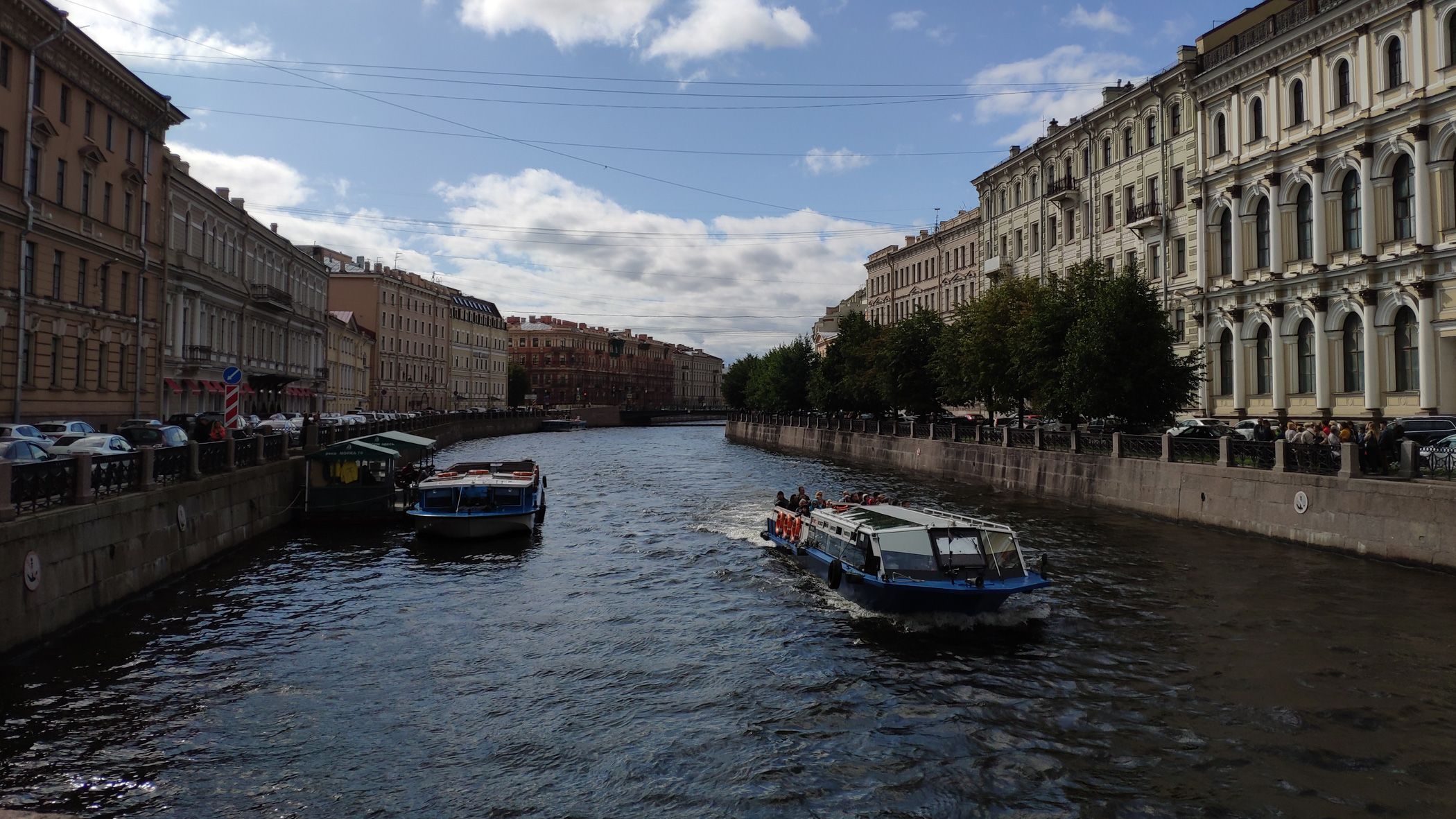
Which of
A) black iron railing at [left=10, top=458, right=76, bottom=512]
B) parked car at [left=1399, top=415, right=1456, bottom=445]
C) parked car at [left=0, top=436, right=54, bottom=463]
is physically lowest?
black iron railing at [left=10, top=458, right=76, bottom=512]

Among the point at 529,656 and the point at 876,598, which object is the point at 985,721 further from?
the point at 529,656

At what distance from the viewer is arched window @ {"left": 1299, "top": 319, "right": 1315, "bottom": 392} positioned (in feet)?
124

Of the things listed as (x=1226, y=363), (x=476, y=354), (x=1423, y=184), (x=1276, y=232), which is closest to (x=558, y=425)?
(x=476, y=354)

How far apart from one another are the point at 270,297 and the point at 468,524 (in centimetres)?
3908

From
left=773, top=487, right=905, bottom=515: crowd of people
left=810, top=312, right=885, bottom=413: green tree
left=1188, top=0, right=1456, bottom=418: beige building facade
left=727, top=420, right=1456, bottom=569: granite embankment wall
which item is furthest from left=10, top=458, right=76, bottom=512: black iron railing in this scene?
left=810, top=312, right=885, bottom=413: green tree

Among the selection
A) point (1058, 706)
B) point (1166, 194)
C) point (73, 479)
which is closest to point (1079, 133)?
point (1166, 194)

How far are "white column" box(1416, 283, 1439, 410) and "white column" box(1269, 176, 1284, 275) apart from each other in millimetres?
7031

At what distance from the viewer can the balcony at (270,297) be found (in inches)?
2205

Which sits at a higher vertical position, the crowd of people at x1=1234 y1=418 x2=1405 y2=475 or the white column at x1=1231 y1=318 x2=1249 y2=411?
the white column at x1=1231 y1=318 x2=1249 y2=411

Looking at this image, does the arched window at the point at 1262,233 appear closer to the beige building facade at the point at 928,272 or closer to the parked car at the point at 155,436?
the beige building facade at the point at 928,272

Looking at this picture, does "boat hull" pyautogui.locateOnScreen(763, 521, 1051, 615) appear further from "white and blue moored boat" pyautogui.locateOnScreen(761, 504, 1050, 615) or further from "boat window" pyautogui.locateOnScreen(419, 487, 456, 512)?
"boat window" pyautogui.locateOnScreen(419, 487, 456, 512)

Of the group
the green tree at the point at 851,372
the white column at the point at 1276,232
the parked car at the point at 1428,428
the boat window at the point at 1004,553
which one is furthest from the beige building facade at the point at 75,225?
the white column at the point at 1276,232

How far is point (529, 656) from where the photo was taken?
15.1 metres

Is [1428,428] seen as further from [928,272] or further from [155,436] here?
[928,272]
